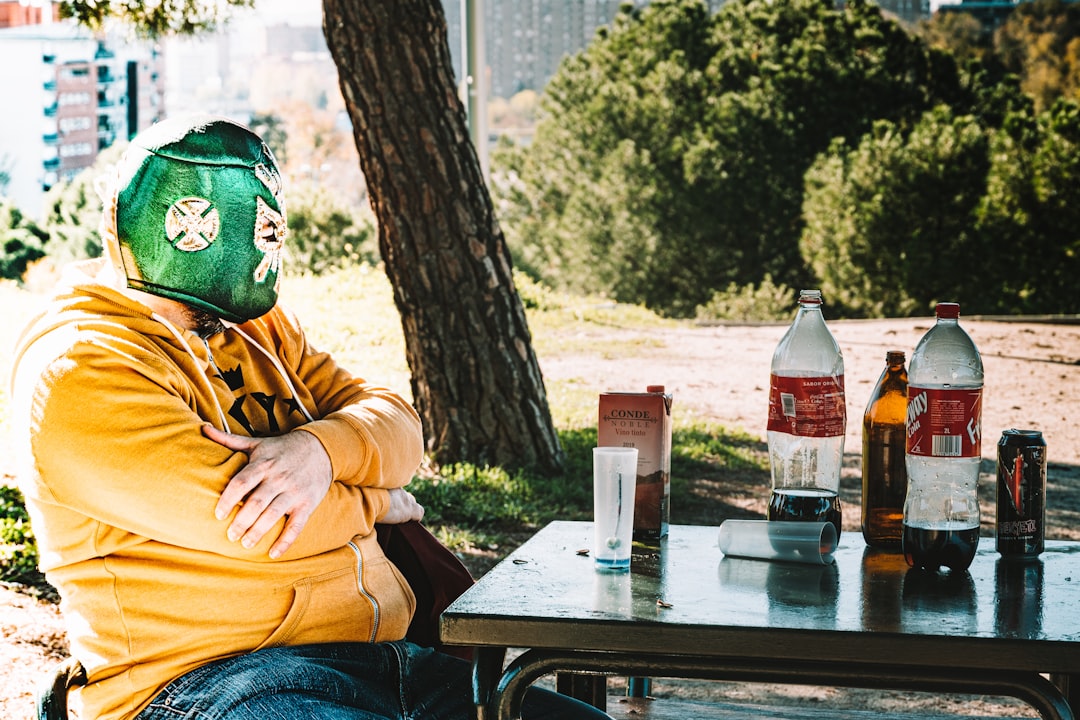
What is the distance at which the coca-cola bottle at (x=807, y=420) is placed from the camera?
193 centimetres

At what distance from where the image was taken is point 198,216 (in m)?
1.66

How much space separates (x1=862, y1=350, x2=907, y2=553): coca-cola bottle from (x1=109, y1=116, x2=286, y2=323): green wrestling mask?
1.05 m

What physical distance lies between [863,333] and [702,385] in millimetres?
1455

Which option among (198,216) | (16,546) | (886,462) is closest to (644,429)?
(886,462)

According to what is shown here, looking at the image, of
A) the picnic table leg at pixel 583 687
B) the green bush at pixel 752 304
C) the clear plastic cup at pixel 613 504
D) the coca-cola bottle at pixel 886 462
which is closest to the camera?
the clear plastic cup at pixel 613 504

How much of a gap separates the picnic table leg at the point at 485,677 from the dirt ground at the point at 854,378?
3.16 metres

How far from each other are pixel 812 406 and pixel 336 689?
889 mm

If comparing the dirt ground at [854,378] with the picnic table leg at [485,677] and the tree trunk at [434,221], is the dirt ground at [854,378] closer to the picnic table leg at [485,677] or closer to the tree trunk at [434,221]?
the tree trunk at [434,221]

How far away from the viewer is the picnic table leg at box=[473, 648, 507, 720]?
1.58 meters

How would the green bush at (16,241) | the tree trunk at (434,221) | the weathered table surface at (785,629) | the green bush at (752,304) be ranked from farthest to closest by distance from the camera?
the green bush at (752,304) → the green bush at (16,241) → the tree trunk at (434,221) → the weathered table surface at (785,629)

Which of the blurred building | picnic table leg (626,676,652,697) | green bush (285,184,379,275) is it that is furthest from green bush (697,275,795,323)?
picnic table leg (626,676,652,697)

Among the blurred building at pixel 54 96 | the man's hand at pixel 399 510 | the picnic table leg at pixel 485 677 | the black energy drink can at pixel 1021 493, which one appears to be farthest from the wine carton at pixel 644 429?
the blurred building at pixel 54 96

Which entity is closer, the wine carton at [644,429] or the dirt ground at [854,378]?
→ the wine carton at [644,429]

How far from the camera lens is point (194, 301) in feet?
5.54
